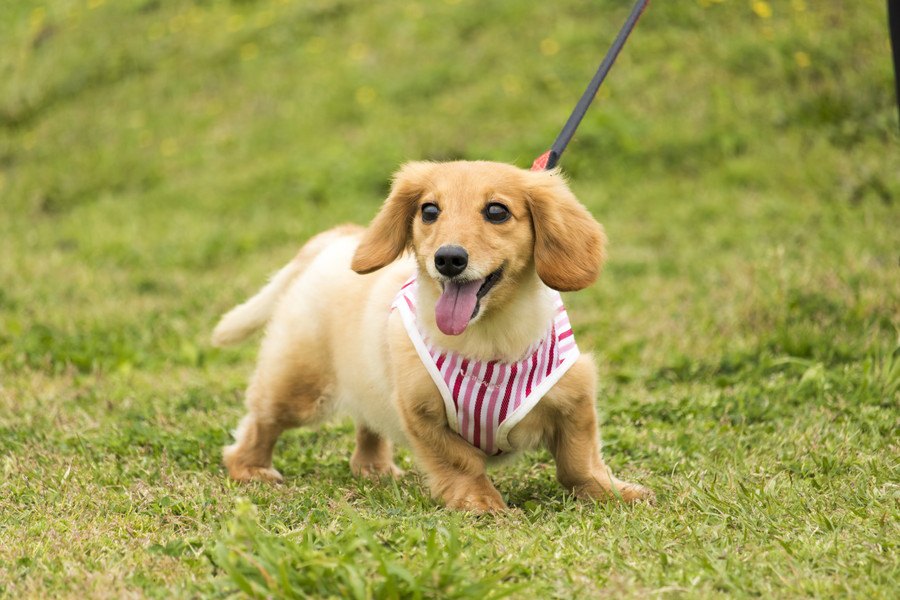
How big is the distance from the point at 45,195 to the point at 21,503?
7.26 m

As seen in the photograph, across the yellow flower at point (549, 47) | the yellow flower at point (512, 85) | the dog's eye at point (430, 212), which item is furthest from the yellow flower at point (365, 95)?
the dog's eye at point (430, 212)

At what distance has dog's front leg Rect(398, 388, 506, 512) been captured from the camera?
3400mm

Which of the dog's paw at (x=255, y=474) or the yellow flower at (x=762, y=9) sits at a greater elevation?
the yellow flower at (x=762, y=9)

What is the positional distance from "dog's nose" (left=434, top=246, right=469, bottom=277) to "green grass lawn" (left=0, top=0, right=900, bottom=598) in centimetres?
71

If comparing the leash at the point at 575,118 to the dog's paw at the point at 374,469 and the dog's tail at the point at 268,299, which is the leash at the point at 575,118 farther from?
the dog's paw at the point at 374,469

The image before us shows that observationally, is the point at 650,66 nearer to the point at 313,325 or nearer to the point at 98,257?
the point at 98,257

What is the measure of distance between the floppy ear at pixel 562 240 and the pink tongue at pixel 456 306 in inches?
9.2

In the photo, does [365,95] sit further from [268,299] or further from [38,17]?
[268,299]

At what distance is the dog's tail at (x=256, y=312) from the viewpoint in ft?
14.8

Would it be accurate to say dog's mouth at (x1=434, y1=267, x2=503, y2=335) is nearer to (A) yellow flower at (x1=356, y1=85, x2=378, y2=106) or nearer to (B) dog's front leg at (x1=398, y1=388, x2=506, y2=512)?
(B) dog's front leg at (x1=398, y1=388, x2=506, y2=512)

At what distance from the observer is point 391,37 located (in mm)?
11141

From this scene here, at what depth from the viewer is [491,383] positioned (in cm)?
335

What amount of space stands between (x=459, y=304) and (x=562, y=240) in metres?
0.39

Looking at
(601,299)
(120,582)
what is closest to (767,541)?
(120,582)
